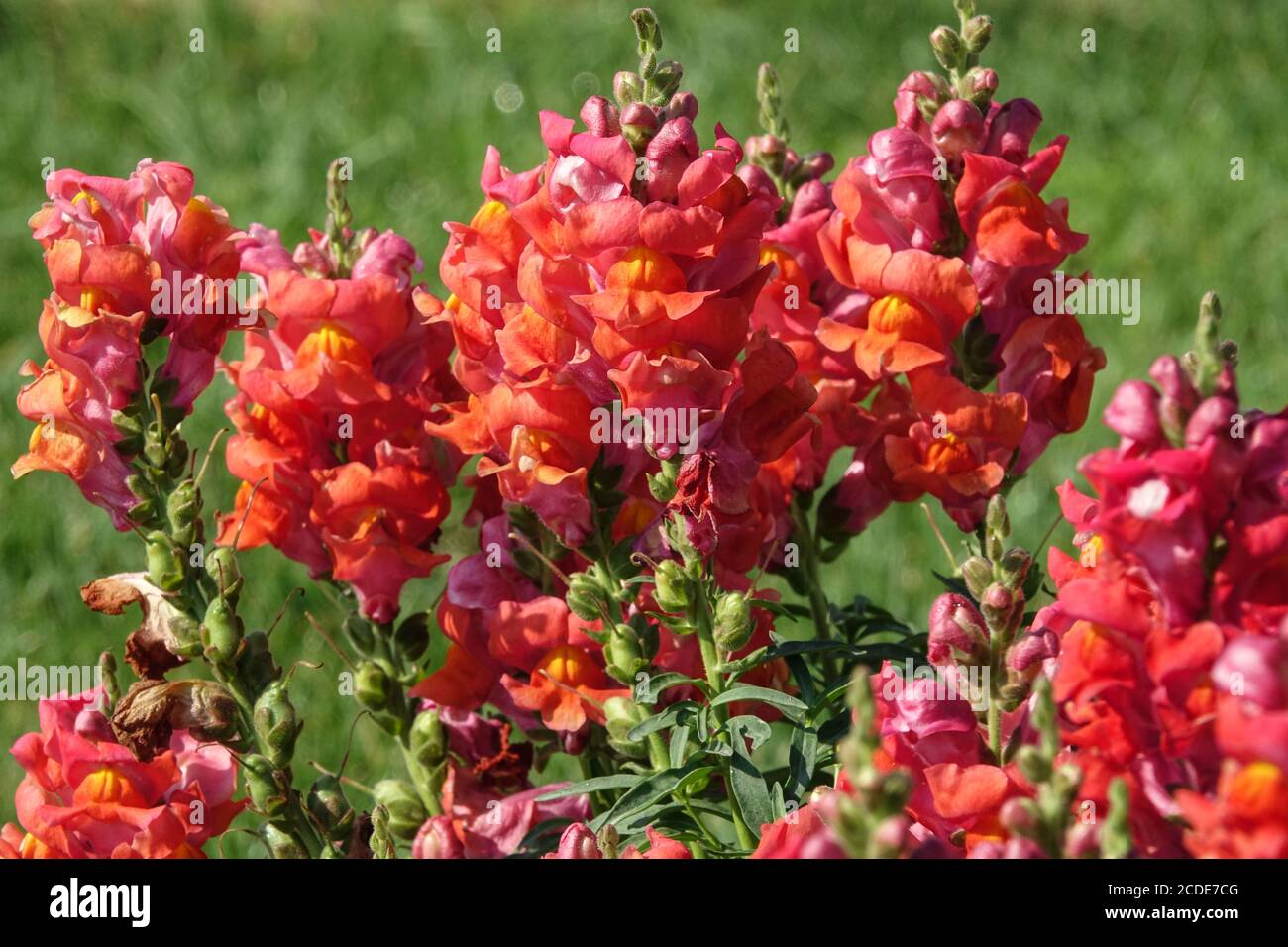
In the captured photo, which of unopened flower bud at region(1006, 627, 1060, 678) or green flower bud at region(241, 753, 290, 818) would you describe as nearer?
unopened flower bud at region(1006, 627, 1060, 678)

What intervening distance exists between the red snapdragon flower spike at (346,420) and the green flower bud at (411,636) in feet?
0.19

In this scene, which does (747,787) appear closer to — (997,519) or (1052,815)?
(997,519)

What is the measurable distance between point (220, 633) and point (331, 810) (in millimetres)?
245

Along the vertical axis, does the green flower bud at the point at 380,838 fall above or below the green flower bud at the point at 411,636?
below

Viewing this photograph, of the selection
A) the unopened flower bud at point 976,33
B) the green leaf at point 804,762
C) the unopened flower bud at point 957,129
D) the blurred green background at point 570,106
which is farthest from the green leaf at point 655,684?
the blurred green background at point 570,106

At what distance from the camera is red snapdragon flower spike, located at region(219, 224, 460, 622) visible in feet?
5.65

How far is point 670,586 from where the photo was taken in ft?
5.15

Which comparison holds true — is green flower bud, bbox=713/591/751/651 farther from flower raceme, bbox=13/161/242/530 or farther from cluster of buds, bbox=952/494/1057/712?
flower raceme, bbox=13/161/242/530

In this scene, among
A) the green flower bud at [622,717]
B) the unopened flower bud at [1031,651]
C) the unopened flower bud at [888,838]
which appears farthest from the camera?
the green flower bud at [622,717]

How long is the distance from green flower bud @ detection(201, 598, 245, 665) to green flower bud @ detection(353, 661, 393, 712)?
10.3 inches

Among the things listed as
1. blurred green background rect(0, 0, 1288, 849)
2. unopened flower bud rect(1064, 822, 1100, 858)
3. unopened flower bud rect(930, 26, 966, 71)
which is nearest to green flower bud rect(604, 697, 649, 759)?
unopened flower bud rect(1064, 822, 1100, 858)

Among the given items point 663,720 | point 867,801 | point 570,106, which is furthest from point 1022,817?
point 570,106

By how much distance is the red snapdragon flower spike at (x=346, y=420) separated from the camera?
1.72 metres

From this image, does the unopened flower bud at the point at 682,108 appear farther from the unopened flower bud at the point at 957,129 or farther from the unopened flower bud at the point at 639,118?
the unopened flower bud at the point at 957,129
